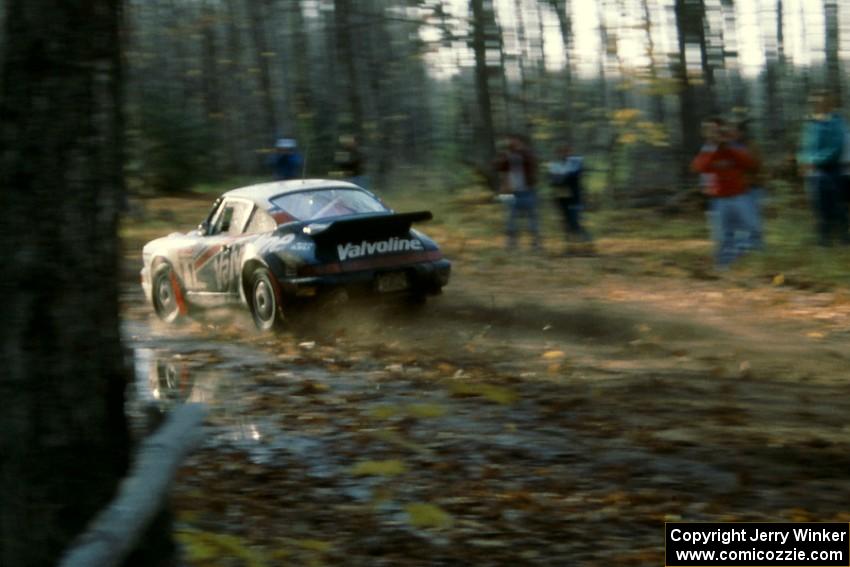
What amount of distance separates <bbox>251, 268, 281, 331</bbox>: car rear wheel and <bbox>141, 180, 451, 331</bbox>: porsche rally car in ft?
0.04

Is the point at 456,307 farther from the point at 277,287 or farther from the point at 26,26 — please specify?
the point at 26,26

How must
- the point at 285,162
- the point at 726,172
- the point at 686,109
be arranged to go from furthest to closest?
the point at 285,162, the point at 686,109, the point at 726,172

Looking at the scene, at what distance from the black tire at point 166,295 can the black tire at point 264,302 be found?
1574 mm

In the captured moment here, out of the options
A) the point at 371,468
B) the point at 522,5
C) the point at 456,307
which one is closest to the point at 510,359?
the point at 456,307

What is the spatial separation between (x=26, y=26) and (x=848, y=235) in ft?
46.1

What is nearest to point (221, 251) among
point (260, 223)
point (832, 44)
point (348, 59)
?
point (260, 223)

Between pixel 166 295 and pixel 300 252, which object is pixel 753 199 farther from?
pixel 166 295

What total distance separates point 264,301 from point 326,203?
1269 millimetres

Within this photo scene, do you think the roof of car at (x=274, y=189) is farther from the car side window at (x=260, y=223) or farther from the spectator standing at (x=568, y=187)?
the spectator standing at (x=568, y=187)

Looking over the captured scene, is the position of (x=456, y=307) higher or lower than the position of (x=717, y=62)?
lower

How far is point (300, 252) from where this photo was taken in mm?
12477

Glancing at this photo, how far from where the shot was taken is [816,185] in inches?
621

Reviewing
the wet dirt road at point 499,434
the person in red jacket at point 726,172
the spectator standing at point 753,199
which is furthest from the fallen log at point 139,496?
the spectator standing at point 753,199

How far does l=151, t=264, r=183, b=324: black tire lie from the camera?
14.4 meters
